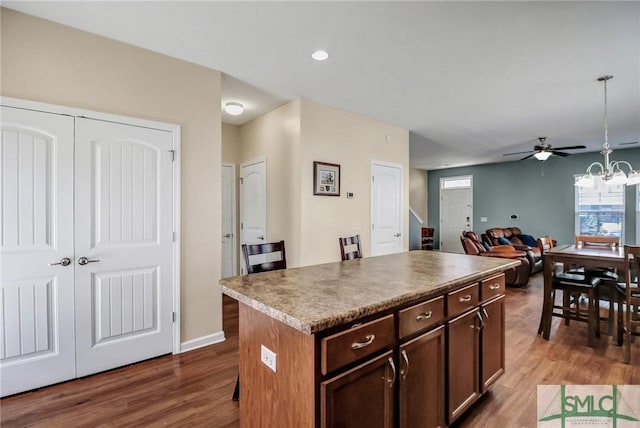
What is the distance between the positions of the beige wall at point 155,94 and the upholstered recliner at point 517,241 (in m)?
5.79

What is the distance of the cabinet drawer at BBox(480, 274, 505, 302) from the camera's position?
78.2 inches

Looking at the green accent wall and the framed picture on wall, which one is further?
the green accent wall

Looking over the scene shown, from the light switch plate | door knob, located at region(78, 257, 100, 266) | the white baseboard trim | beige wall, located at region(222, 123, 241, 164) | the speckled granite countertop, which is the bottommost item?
the white baseboard trim

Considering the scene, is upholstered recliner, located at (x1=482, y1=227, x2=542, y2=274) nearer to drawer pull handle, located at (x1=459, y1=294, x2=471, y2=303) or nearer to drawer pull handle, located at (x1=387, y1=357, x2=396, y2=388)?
drawer pull handle, located at (x1=459, y1=294, x2=471, y2=303)

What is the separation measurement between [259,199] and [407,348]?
3411mm

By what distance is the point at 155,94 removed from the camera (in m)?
2.75

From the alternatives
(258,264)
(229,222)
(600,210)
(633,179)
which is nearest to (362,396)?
(258,264)

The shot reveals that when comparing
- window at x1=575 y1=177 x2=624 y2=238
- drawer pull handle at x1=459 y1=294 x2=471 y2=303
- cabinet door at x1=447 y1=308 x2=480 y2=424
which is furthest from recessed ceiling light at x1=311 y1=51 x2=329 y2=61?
window at x1=575 y1=177 x2=624 y2=238

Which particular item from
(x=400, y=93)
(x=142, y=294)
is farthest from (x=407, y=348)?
(x=400, y=93)

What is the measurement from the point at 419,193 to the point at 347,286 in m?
9.06

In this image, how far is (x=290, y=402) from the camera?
4.04 ft

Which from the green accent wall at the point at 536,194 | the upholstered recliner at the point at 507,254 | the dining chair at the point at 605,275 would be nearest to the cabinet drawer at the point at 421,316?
the dining chair at the point at 605,275

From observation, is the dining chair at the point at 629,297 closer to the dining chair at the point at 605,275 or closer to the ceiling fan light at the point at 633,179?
the dining chair at the point at 605,275

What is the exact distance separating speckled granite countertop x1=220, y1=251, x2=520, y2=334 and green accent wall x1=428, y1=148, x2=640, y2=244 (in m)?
6.77
